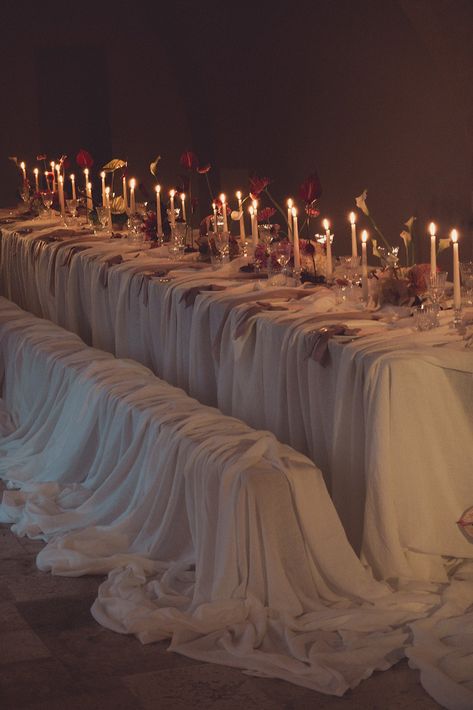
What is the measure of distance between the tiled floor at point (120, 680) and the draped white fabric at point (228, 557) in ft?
0.18

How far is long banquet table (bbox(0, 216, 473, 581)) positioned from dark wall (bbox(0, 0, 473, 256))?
11.3ft

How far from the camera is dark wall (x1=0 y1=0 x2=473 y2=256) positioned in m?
9.52

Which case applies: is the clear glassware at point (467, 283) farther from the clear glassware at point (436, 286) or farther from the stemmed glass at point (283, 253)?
the stemmed glass at point (283, 253)

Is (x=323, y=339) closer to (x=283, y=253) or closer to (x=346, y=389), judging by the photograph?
(x=346, y=389)

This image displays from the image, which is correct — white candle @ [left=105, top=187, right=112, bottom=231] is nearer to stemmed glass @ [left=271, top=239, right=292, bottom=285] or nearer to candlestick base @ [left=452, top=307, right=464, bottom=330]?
stemmed glass @ [left=271, top=239, right=292, bottom=285]

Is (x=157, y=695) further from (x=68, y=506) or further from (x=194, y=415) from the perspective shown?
(x=68, y=506)

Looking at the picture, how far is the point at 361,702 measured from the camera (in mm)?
3398

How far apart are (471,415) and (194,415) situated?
1117mm

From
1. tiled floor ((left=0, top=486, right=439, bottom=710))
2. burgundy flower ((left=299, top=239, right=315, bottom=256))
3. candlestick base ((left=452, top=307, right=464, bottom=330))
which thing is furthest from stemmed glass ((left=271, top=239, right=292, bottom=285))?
tiled floor ((left=0, top=486, right=439, bottom=710))

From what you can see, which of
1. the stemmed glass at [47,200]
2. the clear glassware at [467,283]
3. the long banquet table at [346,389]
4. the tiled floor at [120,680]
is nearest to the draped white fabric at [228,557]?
the tiled floor at [120,680]

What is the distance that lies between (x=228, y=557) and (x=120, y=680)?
599 millimetres

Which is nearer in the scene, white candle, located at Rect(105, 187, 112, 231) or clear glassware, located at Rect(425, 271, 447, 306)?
clear glassware, located at Rect(425, 271, 447, 306)

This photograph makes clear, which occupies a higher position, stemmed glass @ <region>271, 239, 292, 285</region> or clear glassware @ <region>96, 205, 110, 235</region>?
clear glassware @ <region>96, 205, 110, 235</region>

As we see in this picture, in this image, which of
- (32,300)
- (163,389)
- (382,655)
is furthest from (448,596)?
(32,300)
